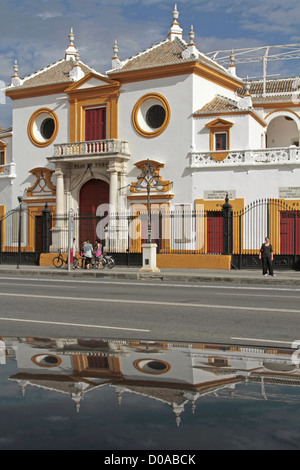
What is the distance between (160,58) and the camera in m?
33.9

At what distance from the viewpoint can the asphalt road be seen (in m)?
9.03

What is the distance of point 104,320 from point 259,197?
71.4ft

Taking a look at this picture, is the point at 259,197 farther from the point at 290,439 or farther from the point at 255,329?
the point at 290,439

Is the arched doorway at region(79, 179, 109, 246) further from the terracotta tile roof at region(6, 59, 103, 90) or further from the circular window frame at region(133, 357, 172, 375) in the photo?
the circular window frame at region(133, 357, 172, 375)

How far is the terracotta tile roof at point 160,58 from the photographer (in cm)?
3334

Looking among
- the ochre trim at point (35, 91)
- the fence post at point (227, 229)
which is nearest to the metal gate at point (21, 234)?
the ochre trim at point (35, 91)

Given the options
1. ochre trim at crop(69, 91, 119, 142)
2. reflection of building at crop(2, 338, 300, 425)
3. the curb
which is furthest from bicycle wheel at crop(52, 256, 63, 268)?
reflection of building at crop(2, 338, 300, 425)

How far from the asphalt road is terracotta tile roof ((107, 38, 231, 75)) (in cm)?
1970

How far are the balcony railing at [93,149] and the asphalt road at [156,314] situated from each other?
18.2 metres

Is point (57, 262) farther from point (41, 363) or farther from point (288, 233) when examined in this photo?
point (41, 363)

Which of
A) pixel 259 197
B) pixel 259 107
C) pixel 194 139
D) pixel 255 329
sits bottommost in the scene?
pixel 255 329

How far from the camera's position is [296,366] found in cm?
408

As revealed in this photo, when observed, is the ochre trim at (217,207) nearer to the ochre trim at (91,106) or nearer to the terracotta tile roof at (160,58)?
the ochre trim at (91,106)
